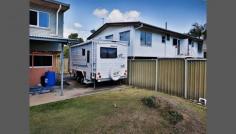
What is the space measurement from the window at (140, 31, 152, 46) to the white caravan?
2.63m

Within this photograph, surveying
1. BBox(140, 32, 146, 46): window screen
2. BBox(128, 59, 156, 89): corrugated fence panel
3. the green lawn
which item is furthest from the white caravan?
the green lawn

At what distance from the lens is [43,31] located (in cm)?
1036

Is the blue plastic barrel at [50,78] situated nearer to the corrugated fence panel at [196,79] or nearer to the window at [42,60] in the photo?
the window at [42,60]

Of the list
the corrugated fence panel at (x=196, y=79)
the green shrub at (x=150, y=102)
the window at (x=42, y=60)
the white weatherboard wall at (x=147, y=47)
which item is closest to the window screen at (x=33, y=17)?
the window at (x=42, y=60)

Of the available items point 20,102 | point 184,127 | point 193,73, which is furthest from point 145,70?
point 20,102

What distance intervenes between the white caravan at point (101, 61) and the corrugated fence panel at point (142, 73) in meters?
0.44

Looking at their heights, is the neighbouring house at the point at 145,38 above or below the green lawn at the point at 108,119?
above

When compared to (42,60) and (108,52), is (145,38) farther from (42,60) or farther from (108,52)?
(42,60)

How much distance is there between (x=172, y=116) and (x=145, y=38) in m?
9.29

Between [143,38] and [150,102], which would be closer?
[150,102]

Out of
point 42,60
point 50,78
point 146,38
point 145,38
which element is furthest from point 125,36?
point 50,78

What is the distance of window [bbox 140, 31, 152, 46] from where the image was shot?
1395 centimetres

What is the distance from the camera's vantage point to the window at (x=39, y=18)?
997 centimetres

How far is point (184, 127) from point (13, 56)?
4.50 metres
